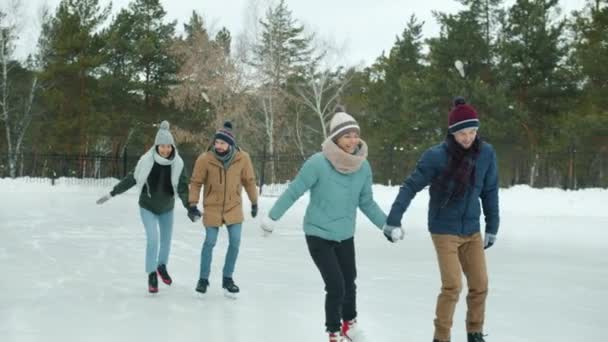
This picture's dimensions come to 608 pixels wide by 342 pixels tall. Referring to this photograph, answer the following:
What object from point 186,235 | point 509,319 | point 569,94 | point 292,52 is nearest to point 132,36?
point 292,52

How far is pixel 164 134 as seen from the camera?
655 cm

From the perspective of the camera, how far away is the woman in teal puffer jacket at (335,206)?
4289 mm

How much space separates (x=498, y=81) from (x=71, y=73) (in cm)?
2287

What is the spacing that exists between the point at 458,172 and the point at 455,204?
0.21m

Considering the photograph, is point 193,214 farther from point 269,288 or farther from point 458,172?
point 458,172

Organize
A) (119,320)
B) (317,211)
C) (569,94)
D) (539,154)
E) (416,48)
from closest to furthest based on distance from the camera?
(317,211) → (119,320) → (539,154) → (569,94) → (416,48)

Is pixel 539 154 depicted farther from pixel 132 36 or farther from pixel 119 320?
pixel 132 36

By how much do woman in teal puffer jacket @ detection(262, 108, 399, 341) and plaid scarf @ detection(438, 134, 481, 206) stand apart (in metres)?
0.60

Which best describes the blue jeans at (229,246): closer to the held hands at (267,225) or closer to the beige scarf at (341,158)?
the held hands at (267,225)

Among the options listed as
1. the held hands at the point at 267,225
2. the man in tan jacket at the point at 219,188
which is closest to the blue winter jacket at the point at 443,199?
the held hands at the point at 267,225

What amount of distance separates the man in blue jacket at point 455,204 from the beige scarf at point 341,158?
38 cm

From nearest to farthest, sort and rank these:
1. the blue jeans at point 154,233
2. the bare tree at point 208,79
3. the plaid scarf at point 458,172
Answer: the plaid scarf at point 458,172, the blue jeans at point 154,233, the bare tree at point 208,79

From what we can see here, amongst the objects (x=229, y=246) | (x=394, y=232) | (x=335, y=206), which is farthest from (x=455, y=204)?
(x=229, y=246)

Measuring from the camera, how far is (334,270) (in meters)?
4.27
